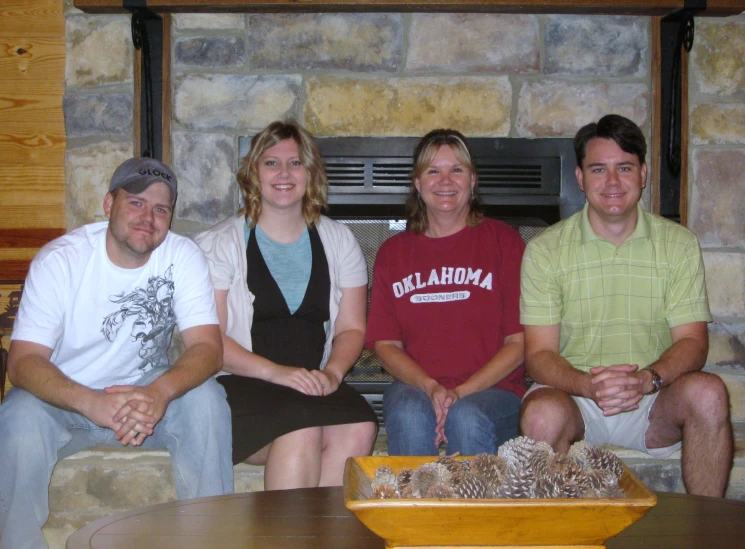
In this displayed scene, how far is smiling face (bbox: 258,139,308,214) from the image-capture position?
2375mm

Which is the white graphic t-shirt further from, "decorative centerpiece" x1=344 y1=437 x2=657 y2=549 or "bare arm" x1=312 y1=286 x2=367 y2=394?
"decorative centerpiece" x1=344 y1=437 x2=657 y2=549

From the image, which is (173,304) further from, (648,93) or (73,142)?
(648,93)

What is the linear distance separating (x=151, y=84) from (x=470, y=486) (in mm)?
1979

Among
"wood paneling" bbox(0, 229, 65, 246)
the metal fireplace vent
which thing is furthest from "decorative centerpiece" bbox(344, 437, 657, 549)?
"wood paneling" bbox(0, 229, 65, 246)

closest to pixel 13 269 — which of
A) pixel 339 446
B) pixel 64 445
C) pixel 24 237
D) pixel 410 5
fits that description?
pixel 24 237

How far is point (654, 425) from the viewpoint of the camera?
2152 mm

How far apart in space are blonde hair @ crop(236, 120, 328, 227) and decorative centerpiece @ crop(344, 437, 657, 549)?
141 centimetres

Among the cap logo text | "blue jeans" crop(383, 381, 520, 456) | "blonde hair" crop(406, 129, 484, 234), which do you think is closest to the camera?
"blue jeans" crop(383, 381, 520, 456)

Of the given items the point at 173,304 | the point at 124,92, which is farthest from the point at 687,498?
the point at 124,92

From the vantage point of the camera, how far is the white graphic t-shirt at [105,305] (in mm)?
2055

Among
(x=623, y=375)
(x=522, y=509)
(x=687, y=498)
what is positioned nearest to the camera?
(x=522, y=509)

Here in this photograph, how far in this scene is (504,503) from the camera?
3.31 ft

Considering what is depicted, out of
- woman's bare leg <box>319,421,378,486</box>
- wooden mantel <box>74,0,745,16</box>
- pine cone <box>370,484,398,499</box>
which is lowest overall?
woman's bare leg <box>319,421,378,486</box>

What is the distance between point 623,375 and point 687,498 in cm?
61
